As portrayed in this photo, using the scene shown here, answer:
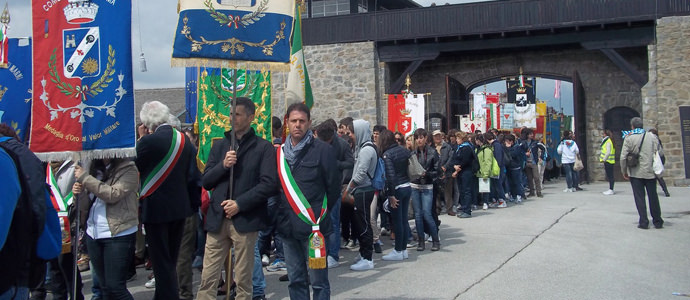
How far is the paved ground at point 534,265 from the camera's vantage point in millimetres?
6234

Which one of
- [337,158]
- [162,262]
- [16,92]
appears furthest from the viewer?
[337,158]

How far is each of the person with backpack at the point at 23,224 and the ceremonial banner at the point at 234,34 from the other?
2.02m

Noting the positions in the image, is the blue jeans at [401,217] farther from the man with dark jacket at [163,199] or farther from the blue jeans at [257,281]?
the man with dark jacket at [163,199]

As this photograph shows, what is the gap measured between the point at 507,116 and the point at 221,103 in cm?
1451

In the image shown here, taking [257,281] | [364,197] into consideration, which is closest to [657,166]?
[364,197]

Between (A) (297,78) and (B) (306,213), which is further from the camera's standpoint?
(A) (297,78)

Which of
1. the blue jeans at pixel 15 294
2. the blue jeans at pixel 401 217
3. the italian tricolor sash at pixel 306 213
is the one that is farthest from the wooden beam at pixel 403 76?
the blue jeans at pixel 15 294

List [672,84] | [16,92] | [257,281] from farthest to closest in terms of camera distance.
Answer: [672,84] → [16,92] → [257,281]

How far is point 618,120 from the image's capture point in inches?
851

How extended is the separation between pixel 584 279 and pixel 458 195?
6.68m

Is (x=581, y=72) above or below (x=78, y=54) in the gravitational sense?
above

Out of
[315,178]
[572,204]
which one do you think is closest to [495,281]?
[315,178]

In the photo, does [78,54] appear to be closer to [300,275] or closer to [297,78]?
[300,275]

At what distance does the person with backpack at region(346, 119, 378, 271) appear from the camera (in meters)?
7.48
